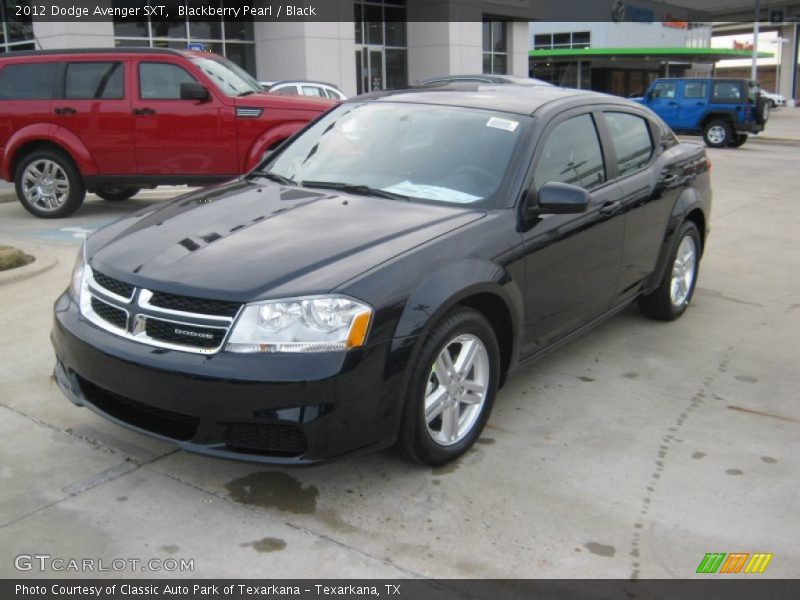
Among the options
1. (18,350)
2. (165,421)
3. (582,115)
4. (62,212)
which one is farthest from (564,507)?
(62,212)

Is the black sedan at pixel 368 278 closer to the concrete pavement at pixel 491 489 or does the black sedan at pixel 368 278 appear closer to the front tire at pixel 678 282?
the concrete pavement at pixel 491 489

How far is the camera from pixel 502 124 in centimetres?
434

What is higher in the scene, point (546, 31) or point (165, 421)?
point (546, 31)

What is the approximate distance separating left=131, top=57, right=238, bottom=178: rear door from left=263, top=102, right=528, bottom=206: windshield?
16.1ft

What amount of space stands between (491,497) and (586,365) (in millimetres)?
1860

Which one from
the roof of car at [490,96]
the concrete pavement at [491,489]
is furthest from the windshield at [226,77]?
the concrete pavement at [491,489]

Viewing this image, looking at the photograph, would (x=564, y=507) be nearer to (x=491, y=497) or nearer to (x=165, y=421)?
(x=491, y=497)

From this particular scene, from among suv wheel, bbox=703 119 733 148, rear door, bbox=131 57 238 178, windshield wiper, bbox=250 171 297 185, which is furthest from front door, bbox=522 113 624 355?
suv wheel, bbox=703 119 733 148

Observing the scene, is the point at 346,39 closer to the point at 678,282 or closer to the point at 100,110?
the point at 100,110

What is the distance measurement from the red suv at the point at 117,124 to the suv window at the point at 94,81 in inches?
0.5

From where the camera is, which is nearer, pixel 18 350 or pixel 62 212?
pixel 18 350

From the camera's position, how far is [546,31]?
53.1 m

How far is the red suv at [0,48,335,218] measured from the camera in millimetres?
9352

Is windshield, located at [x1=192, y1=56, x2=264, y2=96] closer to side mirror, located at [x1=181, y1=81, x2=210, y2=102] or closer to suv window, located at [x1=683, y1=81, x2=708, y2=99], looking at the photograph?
side mirror, located at [x1=181, y1=81, x2=210, y2=102]
